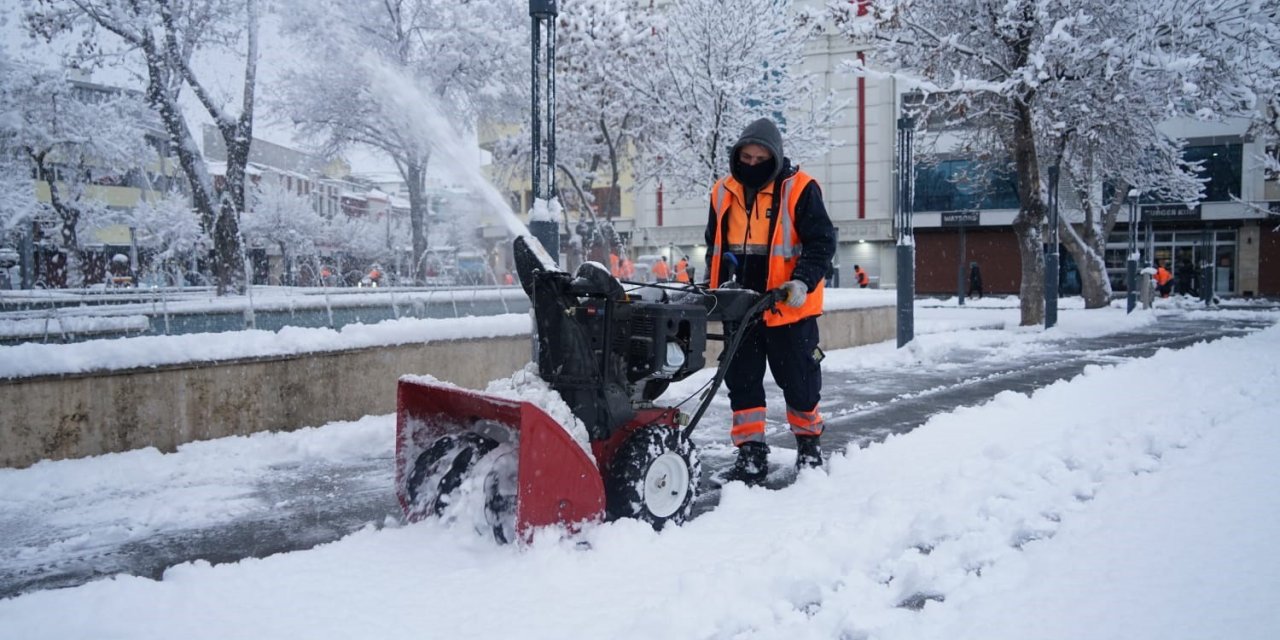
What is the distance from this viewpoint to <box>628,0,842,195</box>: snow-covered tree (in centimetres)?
1712

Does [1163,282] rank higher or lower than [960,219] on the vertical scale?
lower

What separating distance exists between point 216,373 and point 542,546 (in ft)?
10.7

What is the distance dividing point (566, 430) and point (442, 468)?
0.73 meters

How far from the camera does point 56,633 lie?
2.67 meters

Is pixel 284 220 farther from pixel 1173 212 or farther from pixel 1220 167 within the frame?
pixel 1220 167

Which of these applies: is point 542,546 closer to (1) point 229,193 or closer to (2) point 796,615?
(2) point 796,615

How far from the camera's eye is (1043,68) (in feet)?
43.2

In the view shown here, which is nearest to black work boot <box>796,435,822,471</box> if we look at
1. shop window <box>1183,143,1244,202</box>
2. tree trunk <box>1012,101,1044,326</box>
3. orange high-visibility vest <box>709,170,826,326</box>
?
orange high-visibility vest <box>709,170,826,326</box>

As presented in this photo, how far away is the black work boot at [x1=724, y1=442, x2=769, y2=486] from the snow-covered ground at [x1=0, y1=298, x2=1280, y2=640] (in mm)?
272

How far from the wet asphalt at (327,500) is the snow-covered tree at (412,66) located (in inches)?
602

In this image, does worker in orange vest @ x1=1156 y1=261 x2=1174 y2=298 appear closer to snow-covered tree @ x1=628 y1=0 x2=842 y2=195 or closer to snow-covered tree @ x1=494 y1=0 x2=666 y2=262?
snow-covered tree @ x1=628 y1=0 x2=842 y2=195

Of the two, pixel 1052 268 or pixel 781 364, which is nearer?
pixel 781 364

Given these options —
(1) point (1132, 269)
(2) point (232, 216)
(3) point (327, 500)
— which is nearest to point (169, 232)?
(2) point (232, 216)

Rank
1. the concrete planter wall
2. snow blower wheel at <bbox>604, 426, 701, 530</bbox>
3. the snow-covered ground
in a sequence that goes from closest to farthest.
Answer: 1. the snow-covered ground
2. snow blower wheel at <bbox>604, 426, 701, 530</bbox>
3. the concrete planter wall
